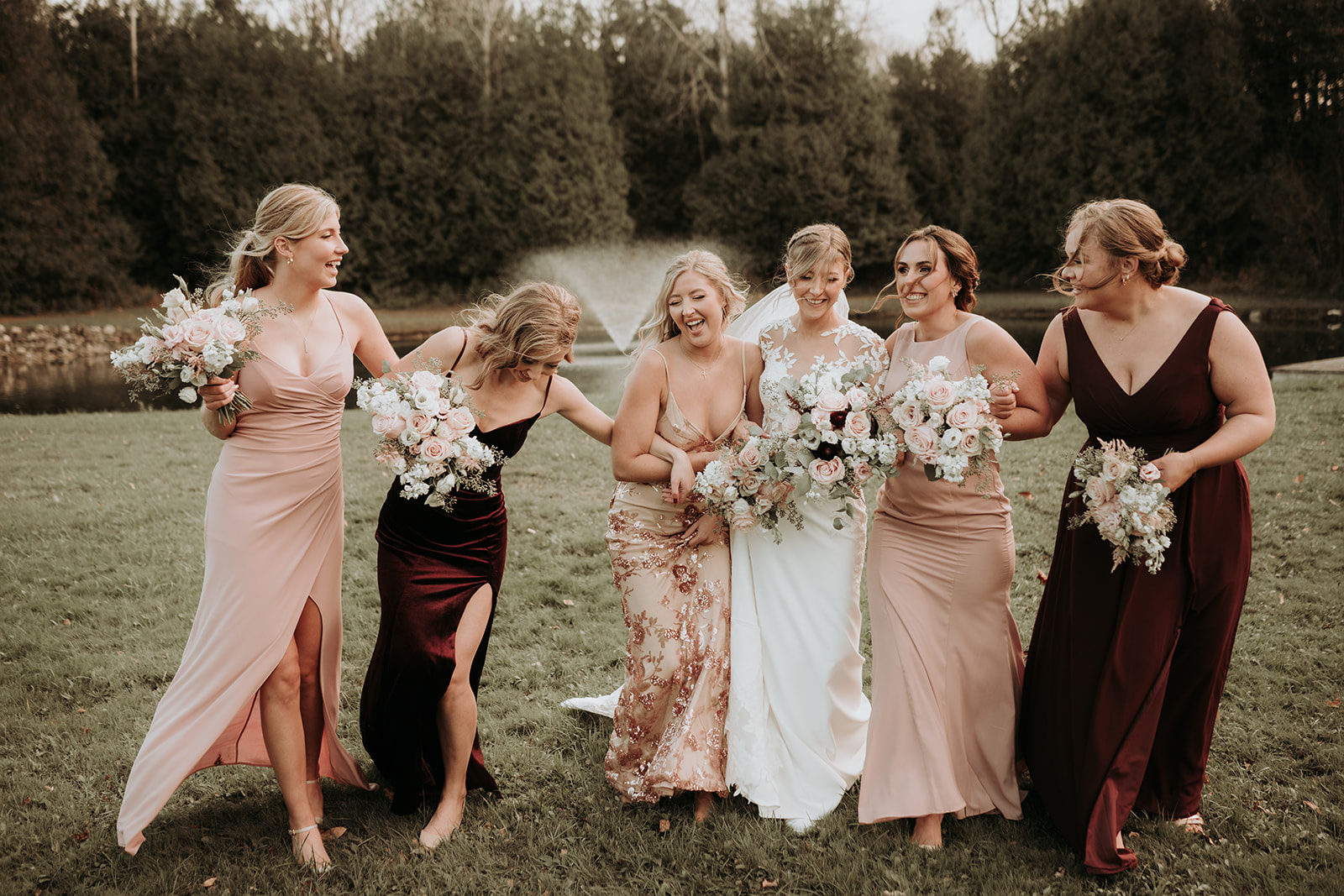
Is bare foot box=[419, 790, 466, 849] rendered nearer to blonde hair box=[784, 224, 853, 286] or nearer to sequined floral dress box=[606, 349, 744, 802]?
sequined floral dress box=[606, 349, 744, 802]

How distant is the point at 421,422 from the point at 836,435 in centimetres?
183

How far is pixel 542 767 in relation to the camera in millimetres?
4930

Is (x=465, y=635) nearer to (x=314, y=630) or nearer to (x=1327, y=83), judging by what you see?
(x=314, y=630)

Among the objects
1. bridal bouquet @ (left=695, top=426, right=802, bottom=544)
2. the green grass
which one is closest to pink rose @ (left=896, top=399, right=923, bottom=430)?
bridal bouquet @ (left=695, top=426, right=802, bottom=544)

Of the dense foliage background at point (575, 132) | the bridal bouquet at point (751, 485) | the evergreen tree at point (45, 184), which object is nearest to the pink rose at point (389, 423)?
the bridal bouquet at point (751, 485)

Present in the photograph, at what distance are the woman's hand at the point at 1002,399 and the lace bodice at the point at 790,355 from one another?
0.62m

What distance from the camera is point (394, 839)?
13.9 feet

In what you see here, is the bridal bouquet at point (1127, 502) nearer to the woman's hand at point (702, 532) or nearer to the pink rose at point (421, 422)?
the woman's hand at point (702, 532)

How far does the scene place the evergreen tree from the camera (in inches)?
1237

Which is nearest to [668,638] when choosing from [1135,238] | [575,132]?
[1135,238]

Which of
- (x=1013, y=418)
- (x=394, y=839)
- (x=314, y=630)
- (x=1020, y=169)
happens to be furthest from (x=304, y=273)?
(x=1020, y=169)

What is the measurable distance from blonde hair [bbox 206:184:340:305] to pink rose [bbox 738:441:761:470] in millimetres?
2195

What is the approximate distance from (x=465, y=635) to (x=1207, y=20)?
3542 cm

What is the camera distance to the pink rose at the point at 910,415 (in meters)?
3.90
